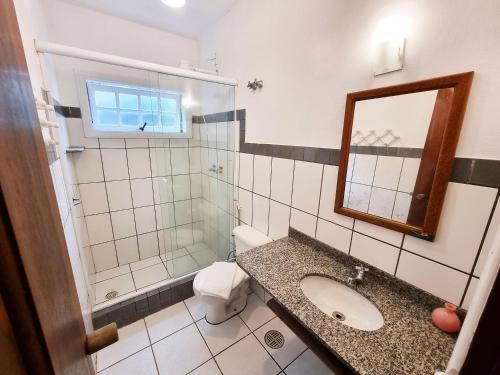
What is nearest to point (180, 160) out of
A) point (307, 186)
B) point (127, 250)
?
point (127, 250)

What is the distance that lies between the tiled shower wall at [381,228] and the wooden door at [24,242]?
3.63ft

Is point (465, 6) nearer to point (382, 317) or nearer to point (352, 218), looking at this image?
point (352, 218)

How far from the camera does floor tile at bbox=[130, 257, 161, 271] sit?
2.20 metres

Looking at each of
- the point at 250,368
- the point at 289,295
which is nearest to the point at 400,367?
the point at 289,295

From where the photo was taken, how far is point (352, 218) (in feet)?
3.47

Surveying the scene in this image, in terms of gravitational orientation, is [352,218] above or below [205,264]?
above

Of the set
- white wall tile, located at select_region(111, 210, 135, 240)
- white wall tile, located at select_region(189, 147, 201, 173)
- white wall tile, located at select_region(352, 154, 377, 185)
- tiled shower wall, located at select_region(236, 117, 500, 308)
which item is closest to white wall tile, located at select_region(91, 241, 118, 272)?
white wall tile, located at select_region(111, 210, 135, 240)

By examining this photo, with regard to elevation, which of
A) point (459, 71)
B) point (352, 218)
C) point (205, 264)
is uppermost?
point (459, 71)

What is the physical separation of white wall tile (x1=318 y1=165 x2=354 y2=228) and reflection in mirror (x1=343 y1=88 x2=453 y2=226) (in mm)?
77

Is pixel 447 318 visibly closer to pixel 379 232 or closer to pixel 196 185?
pixel 379 232

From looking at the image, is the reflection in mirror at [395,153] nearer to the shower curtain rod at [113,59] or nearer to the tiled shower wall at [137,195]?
the shower curtain rod at [113,59]

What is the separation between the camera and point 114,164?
6.59 feet

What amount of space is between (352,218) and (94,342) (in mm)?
1091

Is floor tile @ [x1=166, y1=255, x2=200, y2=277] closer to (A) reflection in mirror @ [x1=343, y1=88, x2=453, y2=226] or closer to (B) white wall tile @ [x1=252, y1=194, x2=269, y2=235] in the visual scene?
(B) white wall tile @ [x1=252, y1=194, x2=269, y2=235]
